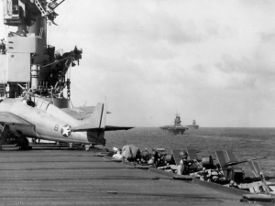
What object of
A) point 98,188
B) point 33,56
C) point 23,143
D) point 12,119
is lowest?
point 98,188

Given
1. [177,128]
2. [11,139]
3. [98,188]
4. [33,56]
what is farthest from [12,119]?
[177,128]

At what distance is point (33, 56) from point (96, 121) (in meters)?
16.6

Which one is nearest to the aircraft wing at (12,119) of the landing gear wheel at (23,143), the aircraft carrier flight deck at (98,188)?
the landing gear wheel at (23,143)

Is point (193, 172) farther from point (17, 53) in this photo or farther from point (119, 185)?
point (17, 53)

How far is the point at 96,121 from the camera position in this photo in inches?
1030

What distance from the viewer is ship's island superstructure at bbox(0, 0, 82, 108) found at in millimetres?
40469

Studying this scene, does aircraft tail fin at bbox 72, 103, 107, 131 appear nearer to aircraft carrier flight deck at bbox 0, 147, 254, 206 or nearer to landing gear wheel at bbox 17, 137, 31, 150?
landing gear wheel at bbox 17, 137, 31, 150

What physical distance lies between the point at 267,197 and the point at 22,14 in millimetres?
36186

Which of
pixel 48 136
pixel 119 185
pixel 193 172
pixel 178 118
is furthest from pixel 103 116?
Result: pixel 178 118

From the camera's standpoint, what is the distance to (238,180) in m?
19.2

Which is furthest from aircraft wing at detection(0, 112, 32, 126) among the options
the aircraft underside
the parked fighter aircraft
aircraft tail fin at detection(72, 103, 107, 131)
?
aircraft tail fin at detection(72, 103, 107, 131)

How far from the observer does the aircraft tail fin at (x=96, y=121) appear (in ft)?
85.4

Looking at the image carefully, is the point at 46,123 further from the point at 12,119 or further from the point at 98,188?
the point at 98,188

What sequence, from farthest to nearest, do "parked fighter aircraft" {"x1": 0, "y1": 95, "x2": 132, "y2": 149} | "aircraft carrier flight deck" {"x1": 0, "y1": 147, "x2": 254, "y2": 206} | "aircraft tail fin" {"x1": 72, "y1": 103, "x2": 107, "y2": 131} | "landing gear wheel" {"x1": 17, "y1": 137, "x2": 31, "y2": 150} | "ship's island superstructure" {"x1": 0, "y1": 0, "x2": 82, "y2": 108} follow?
"ship's island superstructure" {"x1": 0, "y1": 0, "x2": 82, "y2": 108}, "landing gear wheel" {"x1": 17, "y1": 137, "x2": 31, "y2": 150}, "parked fighter aircraft" {"x1": 0, "y1": 95, "x2": 132, "y2": 149}, "aircraft tail fin" {"x1": 72, "y1": 103, "x2": 107, "y2": 131}, "aircraft carrier flight deck" {"x1": 0, "y1": 147, "x2": 254, "y2": 206}
